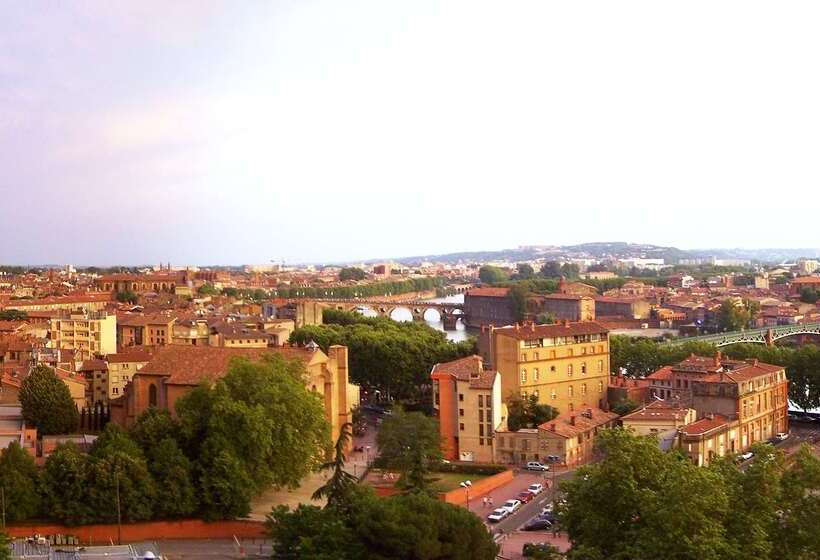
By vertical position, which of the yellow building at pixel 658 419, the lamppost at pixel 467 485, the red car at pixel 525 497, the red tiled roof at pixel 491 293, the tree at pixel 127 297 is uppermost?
the tree at pixel 127 297

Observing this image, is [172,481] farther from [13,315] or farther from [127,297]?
[127,297]

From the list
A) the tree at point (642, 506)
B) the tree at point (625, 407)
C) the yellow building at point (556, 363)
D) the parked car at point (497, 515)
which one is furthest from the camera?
the tree at point (625, 407)

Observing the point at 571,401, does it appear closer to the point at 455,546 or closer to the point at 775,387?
the point at 775,387

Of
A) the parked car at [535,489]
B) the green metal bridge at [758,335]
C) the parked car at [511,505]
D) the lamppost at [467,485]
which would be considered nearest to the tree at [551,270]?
the green metal bridge at [758,335]

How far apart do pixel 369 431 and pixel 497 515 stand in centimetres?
1171

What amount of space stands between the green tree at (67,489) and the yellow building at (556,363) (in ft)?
48.9

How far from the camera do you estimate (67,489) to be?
22484 mm

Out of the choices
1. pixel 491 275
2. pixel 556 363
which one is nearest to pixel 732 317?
pixel 556 363

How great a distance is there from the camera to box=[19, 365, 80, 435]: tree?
2980 centimetres

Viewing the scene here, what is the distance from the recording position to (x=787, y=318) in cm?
7500

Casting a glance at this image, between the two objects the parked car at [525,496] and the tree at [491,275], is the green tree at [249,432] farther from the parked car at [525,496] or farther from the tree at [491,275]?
the tree at [491,275]

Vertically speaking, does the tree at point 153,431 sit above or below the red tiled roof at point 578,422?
above

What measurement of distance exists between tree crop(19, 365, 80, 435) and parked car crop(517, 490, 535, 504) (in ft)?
44.4

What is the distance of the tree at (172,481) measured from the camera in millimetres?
22703
